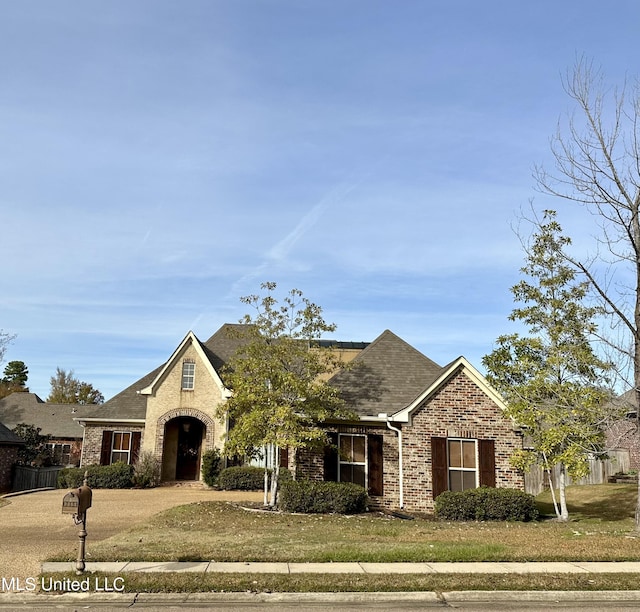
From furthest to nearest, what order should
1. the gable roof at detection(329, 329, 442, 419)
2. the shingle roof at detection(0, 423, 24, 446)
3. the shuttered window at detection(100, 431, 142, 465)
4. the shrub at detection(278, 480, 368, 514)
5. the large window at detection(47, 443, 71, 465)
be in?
1. the large window at detection(47, 443, 71, 465)
2. the shingle roof at detection(0, 423, 24, 446)
3. the shuttered window at detection(100, 431, 142, 465)
4. the gable roof at detection(329, 329, 442, 419)
5. the shrub at detection(278, 480, 368, 514)

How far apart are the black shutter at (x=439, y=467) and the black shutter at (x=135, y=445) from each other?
15808 mm

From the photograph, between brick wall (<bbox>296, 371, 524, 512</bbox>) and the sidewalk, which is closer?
the sidewalk

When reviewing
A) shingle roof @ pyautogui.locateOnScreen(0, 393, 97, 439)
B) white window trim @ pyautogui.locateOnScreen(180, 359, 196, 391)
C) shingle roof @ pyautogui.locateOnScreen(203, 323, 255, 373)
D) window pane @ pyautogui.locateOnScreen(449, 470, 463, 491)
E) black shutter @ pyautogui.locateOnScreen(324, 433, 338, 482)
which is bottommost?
window pane @ pyautogui.locateOnScreen(449, 470, 463, 491)

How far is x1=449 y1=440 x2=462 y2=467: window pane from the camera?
20781 millimetres

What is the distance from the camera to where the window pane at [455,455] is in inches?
818

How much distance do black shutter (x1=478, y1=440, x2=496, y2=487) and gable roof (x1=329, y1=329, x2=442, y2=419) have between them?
9.35ft

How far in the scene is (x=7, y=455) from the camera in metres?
31.3


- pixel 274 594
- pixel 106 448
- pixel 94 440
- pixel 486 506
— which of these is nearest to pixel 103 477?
pixel 106 448

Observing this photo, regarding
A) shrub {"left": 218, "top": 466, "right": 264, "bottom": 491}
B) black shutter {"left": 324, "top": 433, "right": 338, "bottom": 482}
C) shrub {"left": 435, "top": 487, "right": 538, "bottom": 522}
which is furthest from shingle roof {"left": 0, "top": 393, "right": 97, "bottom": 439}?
shrub {"left": 435, "top": 487, "right": 538, "bottom": 522}

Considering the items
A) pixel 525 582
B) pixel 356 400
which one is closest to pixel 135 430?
pixel 356 400

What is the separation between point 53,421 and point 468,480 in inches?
1417

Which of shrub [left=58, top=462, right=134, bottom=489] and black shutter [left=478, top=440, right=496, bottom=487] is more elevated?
black shutter [left=478, top=440, right=496, bottom=487]

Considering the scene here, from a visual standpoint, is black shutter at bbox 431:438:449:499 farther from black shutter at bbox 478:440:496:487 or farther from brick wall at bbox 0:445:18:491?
brick wall at bbox 0:445:18:491

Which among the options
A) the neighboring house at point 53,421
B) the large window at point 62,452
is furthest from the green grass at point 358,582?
the large window at point 62,452
